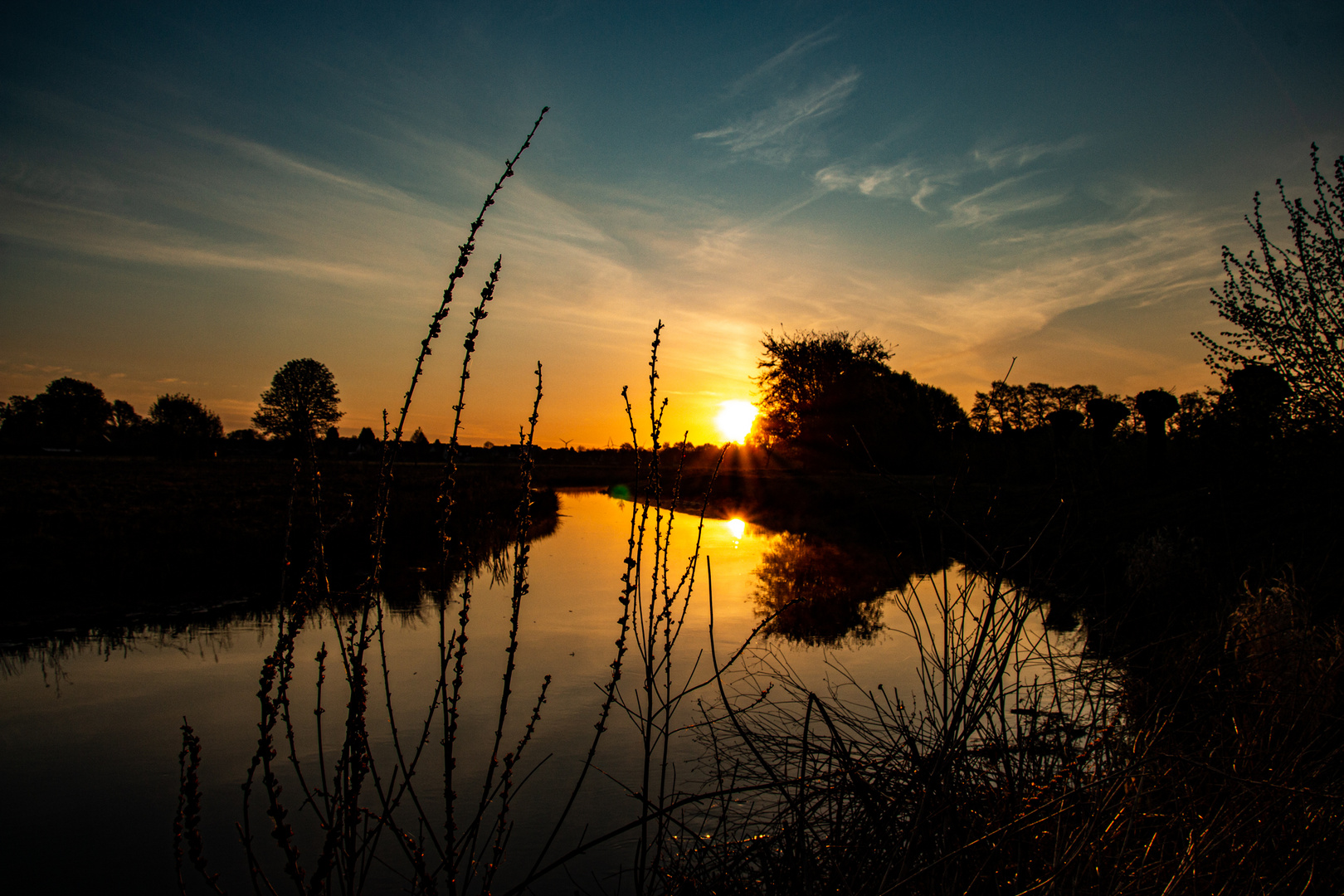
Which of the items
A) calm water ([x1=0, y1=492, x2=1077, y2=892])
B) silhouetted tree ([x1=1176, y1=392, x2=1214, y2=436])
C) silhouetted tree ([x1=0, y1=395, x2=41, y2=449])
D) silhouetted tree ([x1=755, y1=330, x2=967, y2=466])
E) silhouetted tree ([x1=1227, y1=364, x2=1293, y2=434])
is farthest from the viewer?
silhouetted tree ([x1=0, y1=395, x2=41, y2=449])

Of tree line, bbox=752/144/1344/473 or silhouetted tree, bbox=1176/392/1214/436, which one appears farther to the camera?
silhouetted tree, bbox=1176/392/1214/436

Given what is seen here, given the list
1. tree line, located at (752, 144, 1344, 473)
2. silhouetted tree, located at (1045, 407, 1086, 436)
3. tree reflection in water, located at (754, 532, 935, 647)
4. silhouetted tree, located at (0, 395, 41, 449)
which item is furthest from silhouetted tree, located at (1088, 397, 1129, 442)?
silhouetted tree, located at (0, 395, 41, 449)

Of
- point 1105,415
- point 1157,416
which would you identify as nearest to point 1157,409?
point 1157,416

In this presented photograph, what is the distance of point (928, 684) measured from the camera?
607 centimetres

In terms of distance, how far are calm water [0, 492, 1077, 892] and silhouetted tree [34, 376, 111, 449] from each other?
83973 millimetres

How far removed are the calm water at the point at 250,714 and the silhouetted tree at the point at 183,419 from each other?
6197 centimetres

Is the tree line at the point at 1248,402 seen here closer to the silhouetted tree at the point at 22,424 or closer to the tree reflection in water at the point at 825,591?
the tree reflection in water at the point at 825,591

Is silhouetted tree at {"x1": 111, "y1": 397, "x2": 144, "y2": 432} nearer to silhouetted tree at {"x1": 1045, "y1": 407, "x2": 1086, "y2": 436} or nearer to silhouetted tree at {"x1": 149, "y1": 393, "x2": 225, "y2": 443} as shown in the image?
silhouetted tree at {"x1": 149, "y1": 393, "x2": 225, "y2": 443}

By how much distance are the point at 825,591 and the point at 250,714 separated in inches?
294

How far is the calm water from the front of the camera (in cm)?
385

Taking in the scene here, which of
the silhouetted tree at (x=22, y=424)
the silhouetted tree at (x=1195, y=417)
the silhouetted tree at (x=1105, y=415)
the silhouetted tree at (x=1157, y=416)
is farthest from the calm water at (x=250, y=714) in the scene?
the silhouetted tree at (x=22, y=424)

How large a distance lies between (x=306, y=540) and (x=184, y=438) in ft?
154

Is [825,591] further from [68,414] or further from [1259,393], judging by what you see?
[68,414]

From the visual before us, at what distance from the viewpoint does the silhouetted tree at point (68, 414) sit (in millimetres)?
72000
